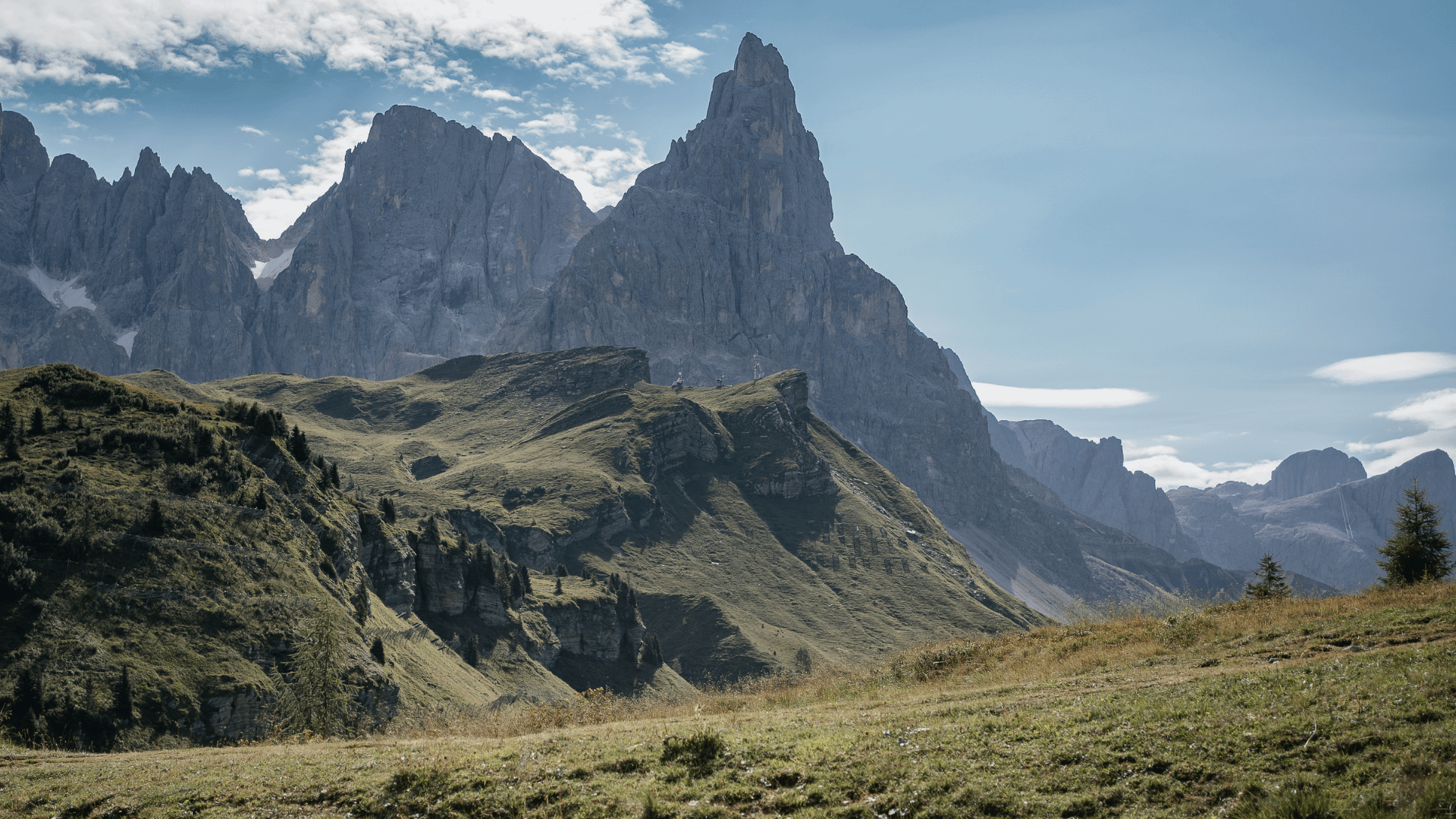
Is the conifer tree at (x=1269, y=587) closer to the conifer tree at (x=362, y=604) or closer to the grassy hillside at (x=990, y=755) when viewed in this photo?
the grassy hillside at (x=990, y=755)

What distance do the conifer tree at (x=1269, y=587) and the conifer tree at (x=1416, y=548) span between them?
3.85 meters

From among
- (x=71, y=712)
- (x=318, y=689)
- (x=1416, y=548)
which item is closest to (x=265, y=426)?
(x=71, y=712)

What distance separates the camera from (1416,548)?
38.8m

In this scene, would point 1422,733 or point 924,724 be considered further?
point 924,724

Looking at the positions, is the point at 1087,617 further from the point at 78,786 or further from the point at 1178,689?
the point at 78,786

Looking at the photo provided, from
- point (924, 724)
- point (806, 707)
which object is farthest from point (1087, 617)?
point (924, 724)

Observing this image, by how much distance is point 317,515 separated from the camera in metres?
125

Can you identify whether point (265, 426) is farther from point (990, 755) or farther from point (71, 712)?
point (990, 755)

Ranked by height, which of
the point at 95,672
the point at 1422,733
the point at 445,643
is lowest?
the point at 445,643

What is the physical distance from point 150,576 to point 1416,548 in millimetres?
86919

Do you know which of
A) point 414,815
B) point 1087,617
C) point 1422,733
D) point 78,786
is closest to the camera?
point 1422,733

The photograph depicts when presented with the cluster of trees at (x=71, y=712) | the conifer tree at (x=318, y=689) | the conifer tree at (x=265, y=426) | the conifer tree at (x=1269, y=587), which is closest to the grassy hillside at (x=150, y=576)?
the cluster of trees at (x=71, y=712)

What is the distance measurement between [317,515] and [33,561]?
5289cm

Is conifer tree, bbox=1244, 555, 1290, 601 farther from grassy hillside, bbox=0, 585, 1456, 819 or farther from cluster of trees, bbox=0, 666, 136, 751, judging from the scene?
cluster of trees, bbox=0, 666, 136, 751
